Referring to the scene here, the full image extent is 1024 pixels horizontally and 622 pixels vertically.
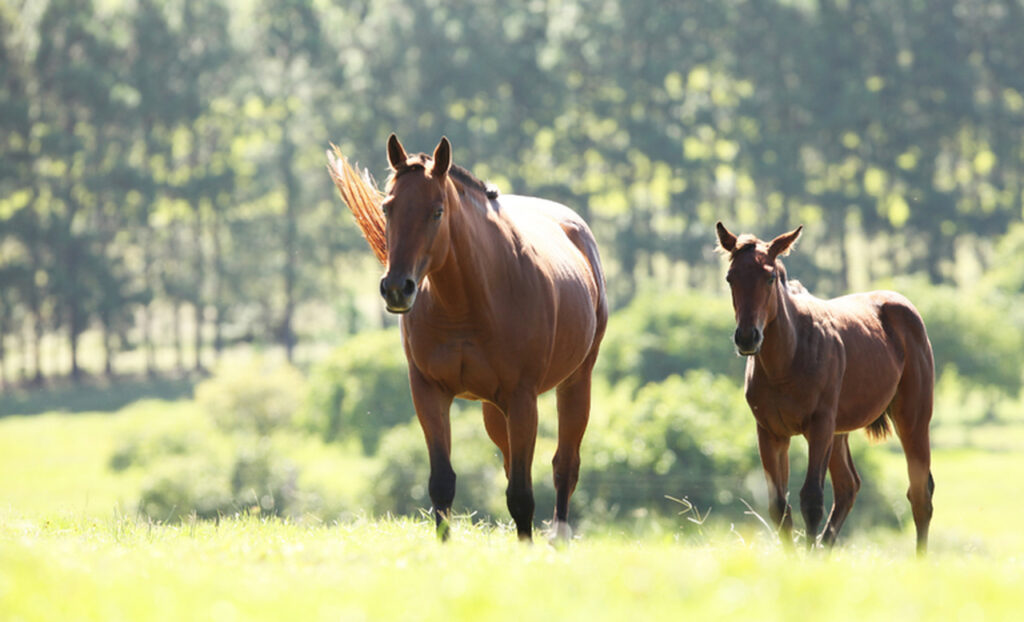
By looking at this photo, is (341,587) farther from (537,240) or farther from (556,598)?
(537,240)

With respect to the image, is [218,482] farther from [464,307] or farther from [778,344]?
[464,307]

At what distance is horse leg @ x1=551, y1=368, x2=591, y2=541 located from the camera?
28.8ft

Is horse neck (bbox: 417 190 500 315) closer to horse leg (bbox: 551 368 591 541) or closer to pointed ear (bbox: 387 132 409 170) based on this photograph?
pointed ear (bbox: 387 132 409 170)

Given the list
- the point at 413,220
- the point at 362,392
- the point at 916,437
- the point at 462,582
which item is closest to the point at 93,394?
the point at 362,392

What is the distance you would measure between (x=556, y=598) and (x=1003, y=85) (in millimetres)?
61437

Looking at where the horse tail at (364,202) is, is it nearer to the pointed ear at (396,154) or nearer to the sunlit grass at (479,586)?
the pointed ear at (396,154)

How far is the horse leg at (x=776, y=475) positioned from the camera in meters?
8.43

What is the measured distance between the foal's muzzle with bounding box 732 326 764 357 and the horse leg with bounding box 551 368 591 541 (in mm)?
1456

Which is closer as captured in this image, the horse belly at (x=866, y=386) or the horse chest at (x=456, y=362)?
the horse chest at (x=456, y=362)

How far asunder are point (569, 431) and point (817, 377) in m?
1.93

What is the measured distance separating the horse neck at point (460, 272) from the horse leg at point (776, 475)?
2.60 metres

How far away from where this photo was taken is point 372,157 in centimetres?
6184

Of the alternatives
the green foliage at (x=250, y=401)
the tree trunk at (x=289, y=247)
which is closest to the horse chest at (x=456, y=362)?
the green foliage at (x=250, y=401)

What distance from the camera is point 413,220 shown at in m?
6.71
